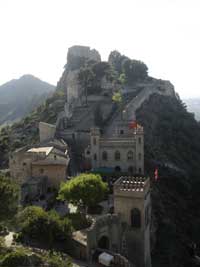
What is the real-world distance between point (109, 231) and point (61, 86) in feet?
268

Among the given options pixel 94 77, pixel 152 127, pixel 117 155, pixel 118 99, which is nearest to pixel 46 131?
pixel 118 99

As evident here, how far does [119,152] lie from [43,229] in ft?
87.0

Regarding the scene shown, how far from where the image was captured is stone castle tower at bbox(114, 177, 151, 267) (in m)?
36.0

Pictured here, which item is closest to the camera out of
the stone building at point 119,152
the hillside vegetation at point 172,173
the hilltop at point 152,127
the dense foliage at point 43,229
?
the dense foliage at point 43,229

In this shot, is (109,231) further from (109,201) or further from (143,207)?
(109,201)

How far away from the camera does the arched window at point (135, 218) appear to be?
3622 cm

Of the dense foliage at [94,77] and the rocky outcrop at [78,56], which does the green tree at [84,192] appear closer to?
the dense foliage at [94,77]

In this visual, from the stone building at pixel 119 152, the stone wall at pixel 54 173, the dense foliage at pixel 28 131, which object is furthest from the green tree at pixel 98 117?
the stone wall at pixel 54 173

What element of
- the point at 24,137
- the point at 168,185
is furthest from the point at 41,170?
the point at 24,137

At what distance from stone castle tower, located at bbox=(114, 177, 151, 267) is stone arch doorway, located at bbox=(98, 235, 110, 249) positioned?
2.67 metres

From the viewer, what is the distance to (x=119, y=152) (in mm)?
54625

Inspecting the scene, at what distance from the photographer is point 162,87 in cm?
9844

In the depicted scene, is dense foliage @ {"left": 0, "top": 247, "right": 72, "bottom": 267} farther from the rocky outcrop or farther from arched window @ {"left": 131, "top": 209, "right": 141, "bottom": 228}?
the rocky outcrop

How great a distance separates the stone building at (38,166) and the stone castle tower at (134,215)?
47.2ft
